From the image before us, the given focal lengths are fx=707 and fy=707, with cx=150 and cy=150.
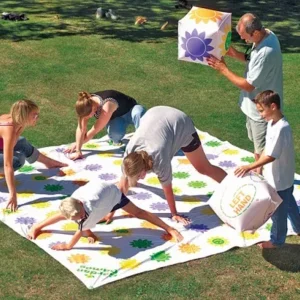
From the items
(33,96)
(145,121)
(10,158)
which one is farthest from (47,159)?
(33,96)

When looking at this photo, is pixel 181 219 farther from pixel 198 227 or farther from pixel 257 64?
pixel 257 64

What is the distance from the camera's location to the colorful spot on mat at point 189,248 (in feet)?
22.3

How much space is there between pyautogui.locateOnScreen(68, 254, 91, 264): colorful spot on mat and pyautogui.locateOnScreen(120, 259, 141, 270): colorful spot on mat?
328 mm

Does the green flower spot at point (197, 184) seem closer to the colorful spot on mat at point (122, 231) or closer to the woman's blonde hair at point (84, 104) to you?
the colorful spot on mat at point (122, 231)

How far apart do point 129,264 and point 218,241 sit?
980 millimetres

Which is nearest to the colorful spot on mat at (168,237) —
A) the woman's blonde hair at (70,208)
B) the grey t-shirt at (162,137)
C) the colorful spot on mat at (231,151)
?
the grey t-shirt at (162,137)

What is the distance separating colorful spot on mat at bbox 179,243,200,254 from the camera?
6801 mm

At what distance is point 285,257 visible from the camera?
6.73m

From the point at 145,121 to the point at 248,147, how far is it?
2.55m

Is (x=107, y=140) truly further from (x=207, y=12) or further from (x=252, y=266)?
(x=252, y=266)

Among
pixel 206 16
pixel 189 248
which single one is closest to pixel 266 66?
pixel 206 16

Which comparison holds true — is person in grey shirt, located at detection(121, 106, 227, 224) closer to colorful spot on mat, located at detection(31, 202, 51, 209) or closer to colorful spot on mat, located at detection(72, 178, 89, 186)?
colorful spot on mat, located at detection(31, 202, 51, 209)

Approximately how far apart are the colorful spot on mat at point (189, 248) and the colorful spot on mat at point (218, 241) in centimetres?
18

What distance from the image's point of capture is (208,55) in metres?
7.63
